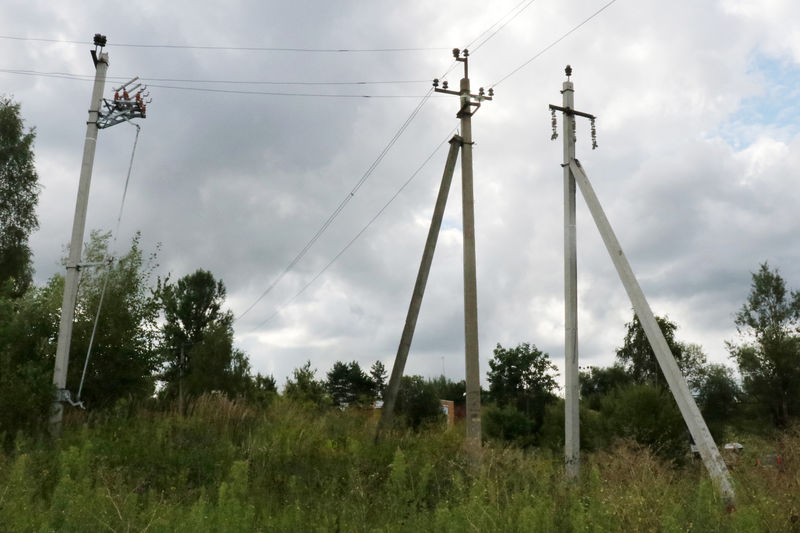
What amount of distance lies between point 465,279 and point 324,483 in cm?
610

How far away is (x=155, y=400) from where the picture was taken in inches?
603

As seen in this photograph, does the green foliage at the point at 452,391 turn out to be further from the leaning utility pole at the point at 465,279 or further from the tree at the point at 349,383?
the leaning utility pole at the point at 465,279

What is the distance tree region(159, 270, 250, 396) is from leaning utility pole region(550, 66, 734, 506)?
20171 millimetres

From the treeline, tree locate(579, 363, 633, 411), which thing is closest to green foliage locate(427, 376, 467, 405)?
the treeline

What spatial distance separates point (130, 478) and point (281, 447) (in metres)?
2.82

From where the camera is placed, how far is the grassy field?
6.80 m

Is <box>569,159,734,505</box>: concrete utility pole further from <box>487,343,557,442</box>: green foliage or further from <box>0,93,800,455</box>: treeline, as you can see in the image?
<box>487,343,557,442</box>: green foliage

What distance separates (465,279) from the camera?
15.0m

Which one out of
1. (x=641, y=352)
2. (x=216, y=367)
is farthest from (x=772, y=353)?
(x=216, y=367)

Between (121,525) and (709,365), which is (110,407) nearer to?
(121,525)

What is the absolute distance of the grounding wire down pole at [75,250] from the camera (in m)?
13.2

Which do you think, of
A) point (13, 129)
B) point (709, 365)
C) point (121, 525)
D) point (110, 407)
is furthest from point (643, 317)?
point (709, 365)

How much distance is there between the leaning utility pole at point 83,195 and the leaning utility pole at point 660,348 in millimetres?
9924

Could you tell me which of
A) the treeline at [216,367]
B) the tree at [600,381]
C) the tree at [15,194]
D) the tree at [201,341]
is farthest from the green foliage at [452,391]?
the tree at [15,194]
